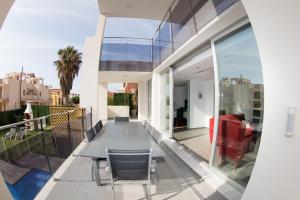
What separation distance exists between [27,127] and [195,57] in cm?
402

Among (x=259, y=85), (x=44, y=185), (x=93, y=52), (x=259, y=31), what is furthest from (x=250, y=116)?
(x=93, y=52)

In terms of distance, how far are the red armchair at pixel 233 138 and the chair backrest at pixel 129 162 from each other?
155 cm

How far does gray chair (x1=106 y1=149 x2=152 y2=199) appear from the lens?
2.55 meters

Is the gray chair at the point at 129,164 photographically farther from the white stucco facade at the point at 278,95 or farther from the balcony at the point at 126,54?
the balcony at the point at 126,54

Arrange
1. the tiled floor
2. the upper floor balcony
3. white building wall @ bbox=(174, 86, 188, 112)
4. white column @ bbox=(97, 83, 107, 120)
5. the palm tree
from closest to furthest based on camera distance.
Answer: the tiled floor
the upper floor balcony
white building wall @ bbox=(174, 86, 188, 112)
white column @ bbox=(97, 83, 107, 120)
the palm tree

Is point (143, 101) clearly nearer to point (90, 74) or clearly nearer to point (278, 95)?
point (90, 74)

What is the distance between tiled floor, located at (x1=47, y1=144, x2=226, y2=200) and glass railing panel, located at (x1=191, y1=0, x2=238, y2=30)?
2.68 metres

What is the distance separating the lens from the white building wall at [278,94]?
4.56 ft

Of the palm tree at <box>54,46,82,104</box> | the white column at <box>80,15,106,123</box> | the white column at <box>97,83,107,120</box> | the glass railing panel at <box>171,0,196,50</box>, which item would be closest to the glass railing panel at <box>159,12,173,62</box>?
the glass railing panel at <box>171,0,196,50</box>

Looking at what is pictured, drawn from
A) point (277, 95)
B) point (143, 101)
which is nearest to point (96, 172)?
point (277, 95)

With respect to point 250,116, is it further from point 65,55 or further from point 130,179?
point 65,55

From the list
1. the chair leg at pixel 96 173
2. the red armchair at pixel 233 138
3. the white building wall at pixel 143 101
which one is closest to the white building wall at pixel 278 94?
the red armchair at pixel 233 138

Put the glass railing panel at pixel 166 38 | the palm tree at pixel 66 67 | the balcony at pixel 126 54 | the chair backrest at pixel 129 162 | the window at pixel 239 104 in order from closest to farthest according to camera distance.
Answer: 1. the chair backrest at pixel 129 162
2. the window at pixel 239 104
3. the glass railing panel at pixel 166 38
4. the balcony at pixel 126 54
5. the palm tree at pixel 66 67

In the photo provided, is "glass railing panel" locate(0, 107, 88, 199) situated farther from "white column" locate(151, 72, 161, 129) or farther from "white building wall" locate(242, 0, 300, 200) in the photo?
"white column" locate(151, 72, 161, 129)
